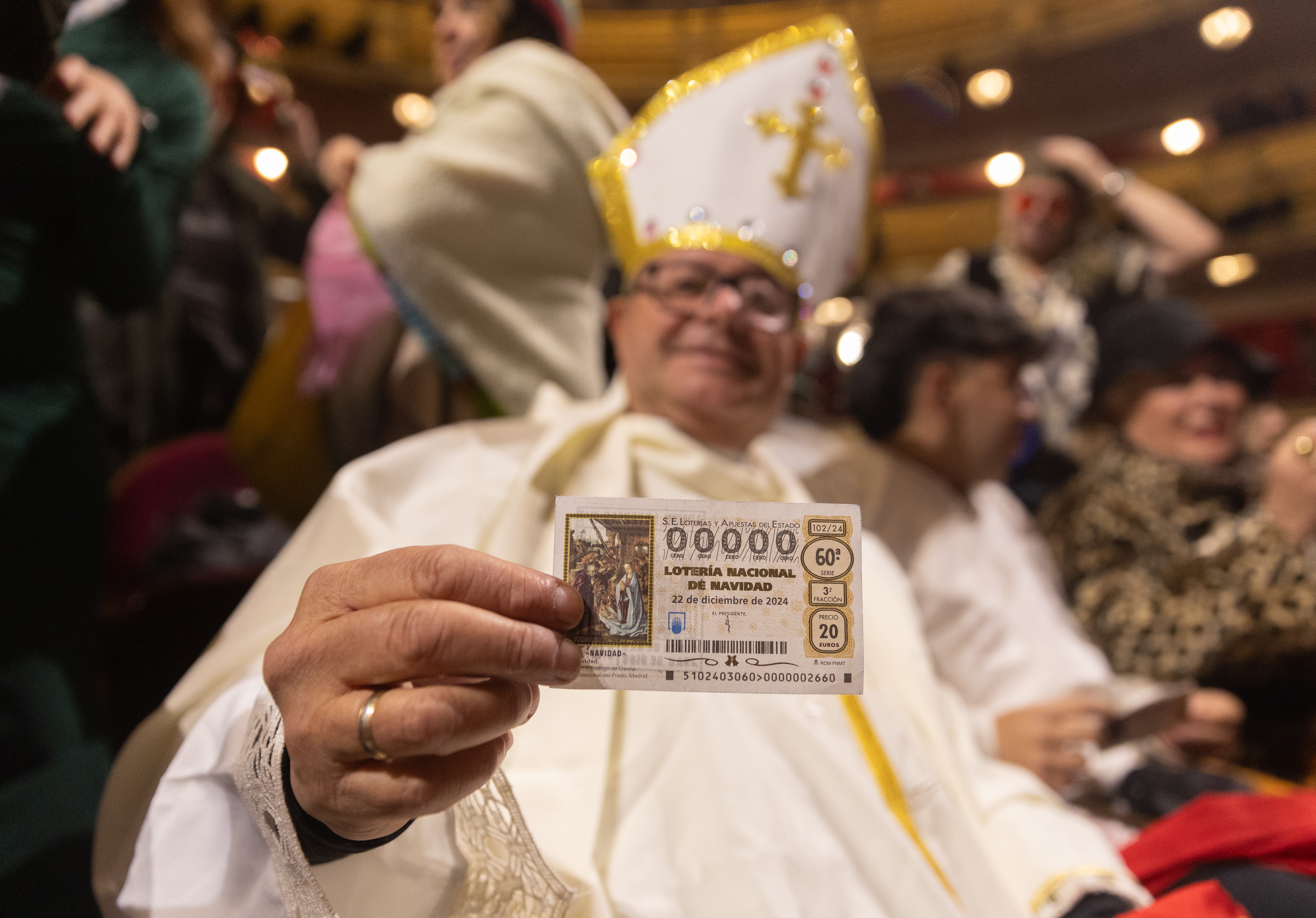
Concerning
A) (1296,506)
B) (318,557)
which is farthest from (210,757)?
(1296,506)

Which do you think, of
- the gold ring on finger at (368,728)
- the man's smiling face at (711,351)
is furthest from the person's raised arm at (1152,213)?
the gold ring on finger at (368,728)

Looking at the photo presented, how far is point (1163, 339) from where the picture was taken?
154 centimetres

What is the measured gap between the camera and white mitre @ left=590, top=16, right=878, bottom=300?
39.5 inches

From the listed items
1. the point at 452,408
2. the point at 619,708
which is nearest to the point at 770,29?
the point at 452,408

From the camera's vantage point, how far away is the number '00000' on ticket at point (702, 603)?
16.6 inches

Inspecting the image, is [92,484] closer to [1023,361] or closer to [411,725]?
[411,725]

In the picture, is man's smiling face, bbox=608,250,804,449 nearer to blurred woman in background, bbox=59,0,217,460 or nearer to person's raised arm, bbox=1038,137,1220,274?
blurred woman in background, bbox=59,0,217,460

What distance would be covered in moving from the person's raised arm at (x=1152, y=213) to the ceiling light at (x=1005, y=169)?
0.06 meters

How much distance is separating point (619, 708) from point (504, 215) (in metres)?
0.77

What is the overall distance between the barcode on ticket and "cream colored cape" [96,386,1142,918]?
19cm

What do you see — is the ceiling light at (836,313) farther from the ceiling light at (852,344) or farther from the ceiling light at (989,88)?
the ceiling light at (989,88)

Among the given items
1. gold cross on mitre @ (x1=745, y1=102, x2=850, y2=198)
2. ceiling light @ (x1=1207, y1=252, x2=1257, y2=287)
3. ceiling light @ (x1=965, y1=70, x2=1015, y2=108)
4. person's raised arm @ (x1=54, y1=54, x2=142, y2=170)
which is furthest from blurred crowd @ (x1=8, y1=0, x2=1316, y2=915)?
ceiling light @ (x1=965, y1=70, x2=1015, y2=108)

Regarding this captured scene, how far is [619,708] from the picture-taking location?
70 centimetres

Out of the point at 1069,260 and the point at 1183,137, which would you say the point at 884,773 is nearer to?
the point at 1069,260
